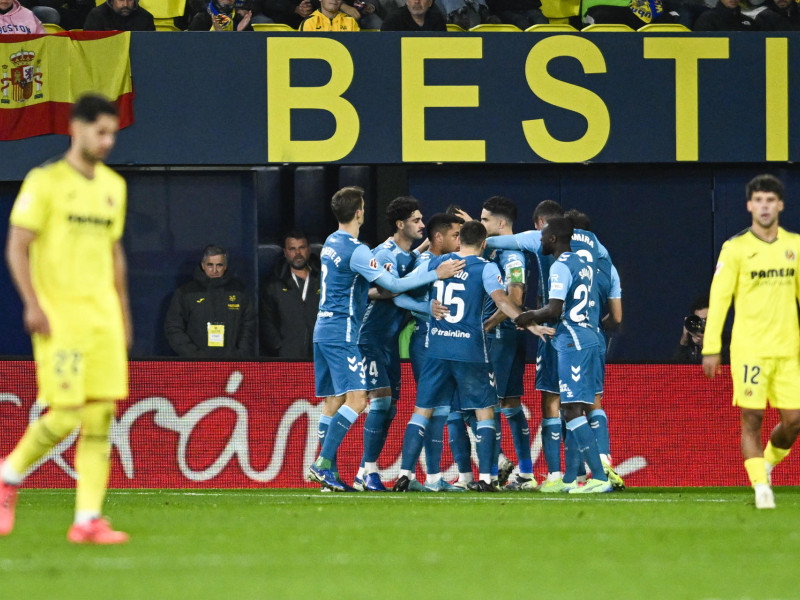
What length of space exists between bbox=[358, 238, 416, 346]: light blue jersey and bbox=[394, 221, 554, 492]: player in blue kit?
527 mm

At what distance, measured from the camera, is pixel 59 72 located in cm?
1364

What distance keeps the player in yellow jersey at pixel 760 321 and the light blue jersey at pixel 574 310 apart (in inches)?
87.5

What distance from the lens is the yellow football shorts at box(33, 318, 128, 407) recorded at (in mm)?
6145

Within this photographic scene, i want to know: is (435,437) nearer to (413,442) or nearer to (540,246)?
(413,442)

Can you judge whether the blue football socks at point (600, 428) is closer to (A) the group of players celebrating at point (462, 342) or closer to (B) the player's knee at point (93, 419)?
(A) the group of players celebrating at point (462, 342)

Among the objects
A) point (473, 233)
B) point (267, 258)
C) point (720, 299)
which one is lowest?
point (720, 299)

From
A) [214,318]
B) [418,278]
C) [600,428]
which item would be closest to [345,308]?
[418,278]

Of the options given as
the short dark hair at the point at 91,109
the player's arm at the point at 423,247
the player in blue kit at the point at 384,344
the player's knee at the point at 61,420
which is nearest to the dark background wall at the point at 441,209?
the player's arm at the point at 423,247

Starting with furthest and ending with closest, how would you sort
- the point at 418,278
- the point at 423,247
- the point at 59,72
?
the point at 59,72 < the point at 423,247 < the point at 418,278

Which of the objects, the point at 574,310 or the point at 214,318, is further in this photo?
the point at 214,318

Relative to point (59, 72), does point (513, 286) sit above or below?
below

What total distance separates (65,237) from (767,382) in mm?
4252

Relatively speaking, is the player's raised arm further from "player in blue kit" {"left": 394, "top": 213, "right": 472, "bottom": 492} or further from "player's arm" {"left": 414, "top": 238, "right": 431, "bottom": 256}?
"player's arm" {"left": 414, "top": 238, "right": 431, "bottom": 256}

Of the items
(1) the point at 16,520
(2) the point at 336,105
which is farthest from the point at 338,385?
(2) the point at 336,105
